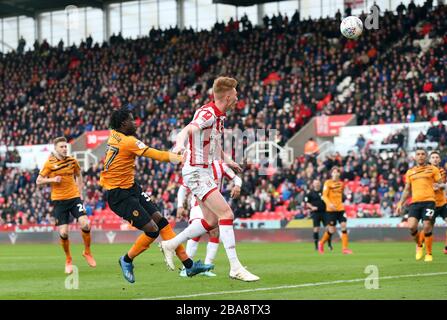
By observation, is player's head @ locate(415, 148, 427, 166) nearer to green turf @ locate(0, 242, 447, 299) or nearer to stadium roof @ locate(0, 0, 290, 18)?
green turf @ locate(0, 242, 447, 299)

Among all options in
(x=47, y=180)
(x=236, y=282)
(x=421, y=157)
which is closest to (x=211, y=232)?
(x=236, y=282)

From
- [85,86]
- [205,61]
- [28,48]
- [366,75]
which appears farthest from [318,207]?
[28,48]

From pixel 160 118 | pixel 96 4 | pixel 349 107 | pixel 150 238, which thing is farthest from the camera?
pixel 96 4

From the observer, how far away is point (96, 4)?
201 feet

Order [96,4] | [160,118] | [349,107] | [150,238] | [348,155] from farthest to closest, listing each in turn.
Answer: [96,4] → [160,118] → [349,107] → [348,155] → [150,238]

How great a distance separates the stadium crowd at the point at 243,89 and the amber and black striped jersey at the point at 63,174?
61.0ft

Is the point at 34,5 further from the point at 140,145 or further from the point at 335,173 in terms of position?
the point at 140,145

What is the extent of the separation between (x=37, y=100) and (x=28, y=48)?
30.0 feet

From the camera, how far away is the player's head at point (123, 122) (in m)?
14.3

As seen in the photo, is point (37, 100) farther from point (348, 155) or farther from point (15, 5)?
point (348, 155)

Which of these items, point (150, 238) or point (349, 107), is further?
point (349, 107)

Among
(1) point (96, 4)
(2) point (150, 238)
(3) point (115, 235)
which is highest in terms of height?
(1) point (96, 4)

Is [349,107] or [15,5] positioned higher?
[15,5]

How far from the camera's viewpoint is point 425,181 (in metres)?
21.0
